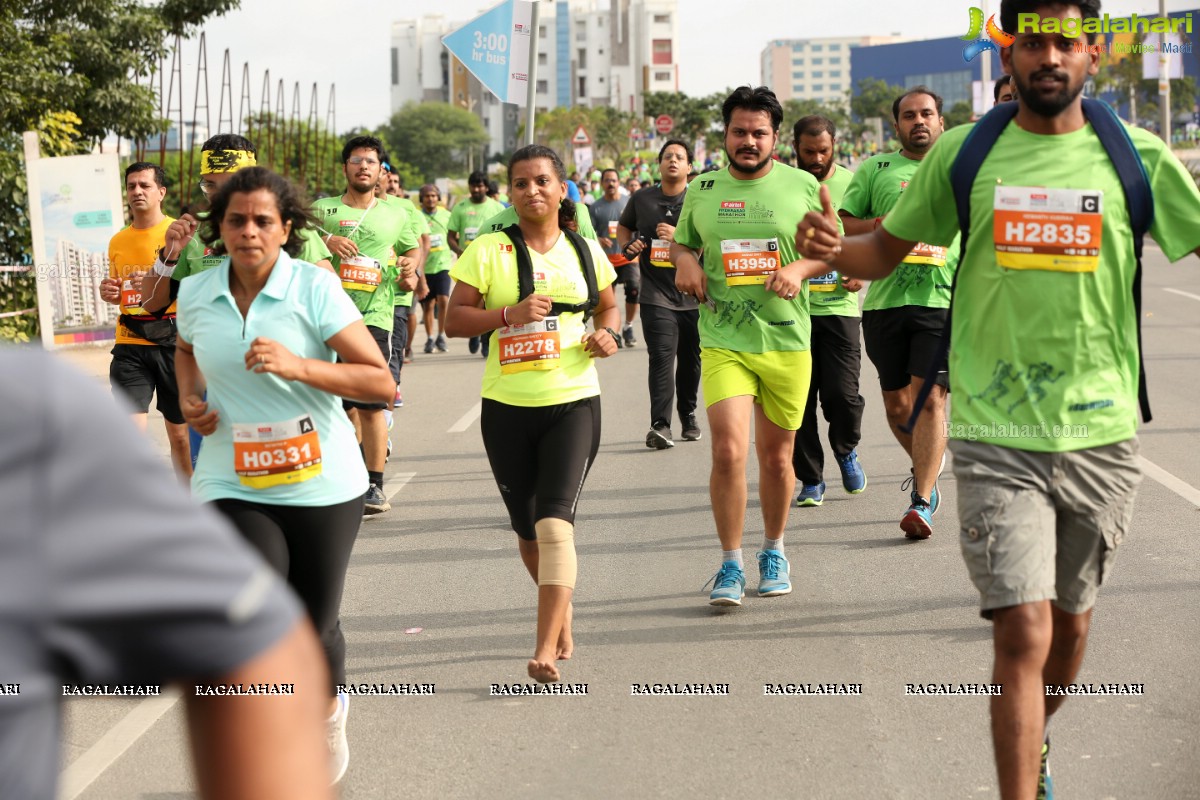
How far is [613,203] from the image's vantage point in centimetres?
→ 1738

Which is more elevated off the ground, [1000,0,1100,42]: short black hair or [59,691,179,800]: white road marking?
[1000,0,1100,42]: short black hair

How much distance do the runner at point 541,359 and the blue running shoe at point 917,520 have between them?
8.03 feet

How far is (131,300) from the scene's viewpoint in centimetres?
828

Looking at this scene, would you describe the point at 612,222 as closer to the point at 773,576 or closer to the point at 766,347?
the point at 766,347

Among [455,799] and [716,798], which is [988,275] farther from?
[455,799]

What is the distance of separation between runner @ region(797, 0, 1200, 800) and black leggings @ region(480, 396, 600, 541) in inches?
74.2

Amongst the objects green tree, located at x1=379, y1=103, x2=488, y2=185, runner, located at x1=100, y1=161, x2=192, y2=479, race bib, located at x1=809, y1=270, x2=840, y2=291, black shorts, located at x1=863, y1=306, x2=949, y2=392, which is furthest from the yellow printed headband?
green tree, located at x1=379, y1=103, x2=488, y2=185

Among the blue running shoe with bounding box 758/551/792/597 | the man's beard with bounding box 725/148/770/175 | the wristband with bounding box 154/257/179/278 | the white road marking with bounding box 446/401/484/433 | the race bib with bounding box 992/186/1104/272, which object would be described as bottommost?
the white road marking with bounding box 446/401/484/433

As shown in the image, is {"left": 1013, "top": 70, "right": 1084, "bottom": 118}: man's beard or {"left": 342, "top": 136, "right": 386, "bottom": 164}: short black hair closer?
{"left": 1013, "top": 70, "right": 1084, "bottom": 118}: man's beard

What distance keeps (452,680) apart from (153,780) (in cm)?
131

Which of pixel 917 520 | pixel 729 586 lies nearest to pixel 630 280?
pixel 917 520

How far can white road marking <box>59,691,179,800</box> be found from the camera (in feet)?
15.3

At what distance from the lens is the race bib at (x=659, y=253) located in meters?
11.4

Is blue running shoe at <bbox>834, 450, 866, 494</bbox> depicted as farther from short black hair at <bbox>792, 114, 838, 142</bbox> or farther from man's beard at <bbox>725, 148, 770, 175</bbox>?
man's beard at <bbox>725, 148, 770, 175</bbox>
